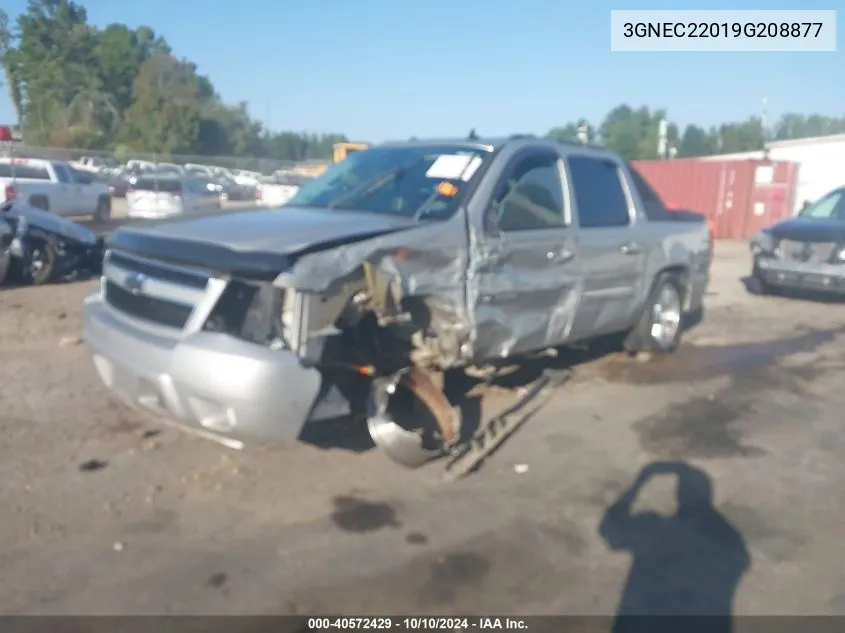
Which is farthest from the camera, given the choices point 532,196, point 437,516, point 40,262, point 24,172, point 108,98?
point 108,98

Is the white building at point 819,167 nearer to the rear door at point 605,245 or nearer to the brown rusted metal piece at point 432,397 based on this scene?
the rear door at point 605,245

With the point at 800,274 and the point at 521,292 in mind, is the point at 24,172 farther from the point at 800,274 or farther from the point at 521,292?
the point at 521,292

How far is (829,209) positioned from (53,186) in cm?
1790

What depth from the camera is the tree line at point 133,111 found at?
5928 centimetres

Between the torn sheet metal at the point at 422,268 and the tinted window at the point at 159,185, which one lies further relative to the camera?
the tinted window at the point at 159,185

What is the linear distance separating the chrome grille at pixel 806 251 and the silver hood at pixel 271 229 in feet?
25.6

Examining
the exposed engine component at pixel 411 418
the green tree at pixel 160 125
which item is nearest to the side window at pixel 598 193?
the exposed engine component at pixel 411 418

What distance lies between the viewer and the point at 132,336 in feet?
14.4

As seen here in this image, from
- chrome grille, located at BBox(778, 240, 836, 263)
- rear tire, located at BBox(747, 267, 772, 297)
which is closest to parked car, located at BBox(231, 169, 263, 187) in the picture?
rear tire, located at BBox(747, 267, 772, 297)

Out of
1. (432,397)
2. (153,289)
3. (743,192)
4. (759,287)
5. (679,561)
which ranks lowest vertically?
(759,287)

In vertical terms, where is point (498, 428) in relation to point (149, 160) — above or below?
above

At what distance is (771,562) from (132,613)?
9.29 feet

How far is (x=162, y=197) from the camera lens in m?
21.9

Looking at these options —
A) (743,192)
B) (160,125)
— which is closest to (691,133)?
(160,125)
